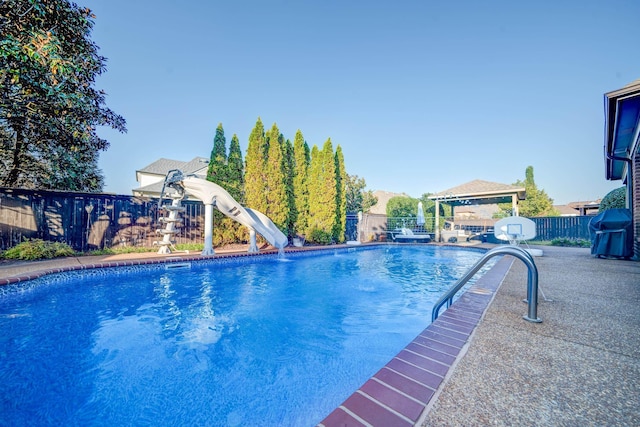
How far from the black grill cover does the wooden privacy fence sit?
15426 millimetres

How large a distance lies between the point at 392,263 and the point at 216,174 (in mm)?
9329

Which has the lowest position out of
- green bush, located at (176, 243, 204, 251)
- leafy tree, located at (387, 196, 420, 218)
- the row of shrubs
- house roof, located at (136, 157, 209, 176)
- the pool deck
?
green bush, located at (176, 243, 204, 251)

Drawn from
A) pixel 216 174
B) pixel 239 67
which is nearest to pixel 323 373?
pixel 216 174

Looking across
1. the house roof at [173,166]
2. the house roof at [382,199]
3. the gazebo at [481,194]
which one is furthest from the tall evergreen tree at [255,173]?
the house roof at [382,199]

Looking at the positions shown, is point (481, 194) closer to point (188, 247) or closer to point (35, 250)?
point (188, 247)

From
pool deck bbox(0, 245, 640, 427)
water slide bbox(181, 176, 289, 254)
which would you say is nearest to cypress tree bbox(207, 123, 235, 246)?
water slide bbox(181, 176, 289, 254)

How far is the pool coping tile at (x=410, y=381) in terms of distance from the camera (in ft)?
4.34

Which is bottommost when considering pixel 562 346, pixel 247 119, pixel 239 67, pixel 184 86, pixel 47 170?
pixel 562 346

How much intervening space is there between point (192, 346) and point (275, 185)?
33.3 feet

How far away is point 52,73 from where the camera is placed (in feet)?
15.8

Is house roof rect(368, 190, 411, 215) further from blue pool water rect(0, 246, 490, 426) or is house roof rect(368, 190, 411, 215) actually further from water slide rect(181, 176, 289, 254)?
blue pool water rect(0, 246, 490, 426)

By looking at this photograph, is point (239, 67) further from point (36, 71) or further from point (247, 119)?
point (36, 71)

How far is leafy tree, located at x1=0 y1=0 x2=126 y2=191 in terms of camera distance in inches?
188

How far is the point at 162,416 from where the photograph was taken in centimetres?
222
